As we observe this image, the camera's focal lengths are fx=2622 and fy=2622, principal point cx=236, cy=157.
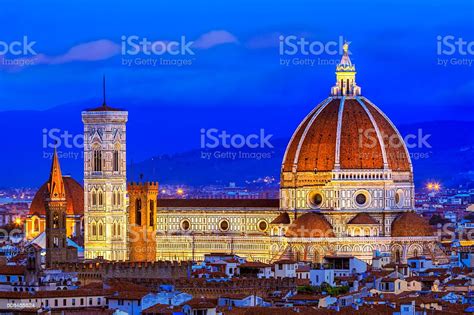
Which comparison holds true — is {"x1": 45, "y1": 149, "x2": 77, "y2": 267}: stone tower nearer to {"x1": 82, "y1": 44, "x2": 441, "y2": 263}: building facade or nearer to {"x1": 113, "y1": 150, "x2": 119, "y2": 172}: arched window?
{"x1": 82, "y1": 44, "x2": 441, "y2": 263}: building facade

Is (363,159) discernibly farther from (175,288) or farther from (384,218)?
(175,288)

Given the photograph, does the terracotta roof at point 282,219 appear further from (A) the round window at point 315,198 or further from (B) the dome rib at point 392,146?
(B) the dome rib at point 392,146

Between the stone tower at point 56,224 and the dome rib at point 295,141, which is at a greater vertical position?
the dome rib at point 295,141

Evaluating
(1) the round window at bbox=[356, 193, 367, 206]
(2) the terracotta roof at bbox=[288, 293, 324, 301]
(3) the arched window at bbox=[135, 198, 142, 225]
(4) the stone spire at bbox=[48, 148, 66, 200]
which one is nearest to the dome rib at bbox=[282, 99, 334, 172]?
(1) the round window at bbox=[356, 193, 367, 206]

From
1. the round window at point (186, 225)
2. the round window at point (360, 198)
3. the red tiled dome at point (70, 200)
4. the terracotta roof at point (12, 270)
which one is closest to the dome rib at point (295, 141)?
the round window at point (360, 198)

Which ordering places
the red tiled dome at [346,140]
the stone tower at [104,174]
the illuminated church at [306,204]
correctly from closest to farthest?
1. the illuminated church at [306,204]
2. the stone tower at [104,174]
3. the red tiled dome at [346,140]

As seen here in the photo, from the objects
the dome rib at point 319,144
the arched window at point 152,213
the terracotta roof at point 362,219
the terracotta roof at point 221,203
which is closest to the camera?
the terracotta roof at point 362,219
